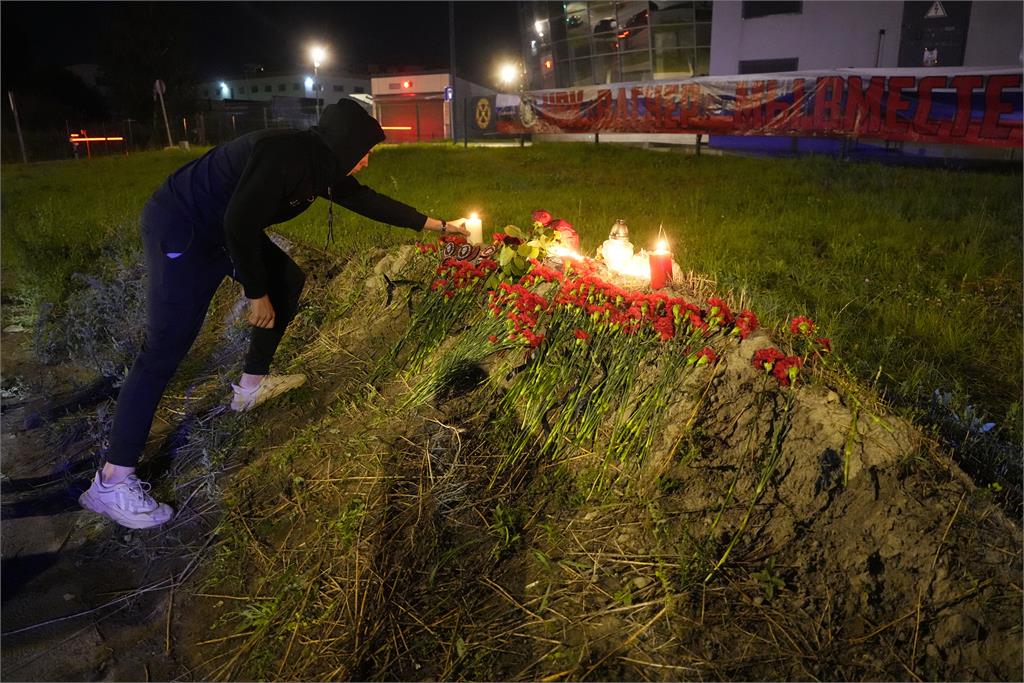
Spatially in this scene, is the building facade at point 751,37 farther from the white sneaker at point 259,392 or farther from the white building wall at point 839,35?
the white sneaker at point 259,392

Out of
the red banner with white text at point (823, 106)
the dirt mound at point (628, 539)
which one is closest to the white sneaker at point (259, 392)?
the dirt mound at point (628, 539)

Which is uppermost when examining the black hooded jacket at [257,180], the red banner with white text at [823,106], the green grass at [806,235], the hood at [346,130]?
the red banner with white text at [823,106]

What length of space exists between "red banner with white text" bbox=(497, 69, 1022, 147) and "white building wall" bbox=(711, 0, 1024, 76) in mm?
4996

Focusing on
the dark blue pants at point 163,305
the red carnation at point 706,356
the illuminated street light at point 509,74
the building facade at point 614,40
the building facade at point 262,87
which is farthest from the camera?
the building facade at point 262,87

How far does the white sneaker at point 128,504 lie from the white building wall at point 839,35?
21.0 m

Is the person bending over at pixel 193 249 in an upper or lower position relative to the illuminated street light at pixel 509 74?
lower

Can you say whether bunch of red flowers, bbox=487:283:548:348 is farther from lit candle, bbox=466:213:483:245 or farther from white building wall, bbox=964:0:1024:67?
white building wall, bbox=964:0:1024:67

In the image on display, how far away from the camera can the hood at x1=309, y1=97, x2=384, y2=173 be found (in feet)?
8.88

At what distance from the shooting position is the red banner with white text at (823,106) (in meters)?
13.4

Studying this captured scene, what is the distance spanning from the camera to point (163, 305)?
2639 millimetres

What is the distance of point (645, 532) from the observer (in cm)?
226

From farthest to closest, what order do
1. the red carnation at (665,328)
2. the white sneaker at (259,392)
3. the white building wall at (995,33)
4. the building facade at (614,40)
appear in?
the building facade at (614,40)
the white building wall at (995,33)
the white sneaker at (259,392)
the red carnation at (665,328)

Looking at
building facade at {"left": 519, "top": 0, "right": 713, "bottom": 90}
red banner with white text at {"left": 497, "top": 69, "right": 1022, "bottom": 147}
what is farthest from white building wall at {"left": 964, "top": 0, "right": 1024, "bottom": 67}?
building facade at {"left": 519, "top": 0, "right": 713, "bottom": 90}

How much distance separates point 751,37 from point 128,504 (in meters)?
23.9
